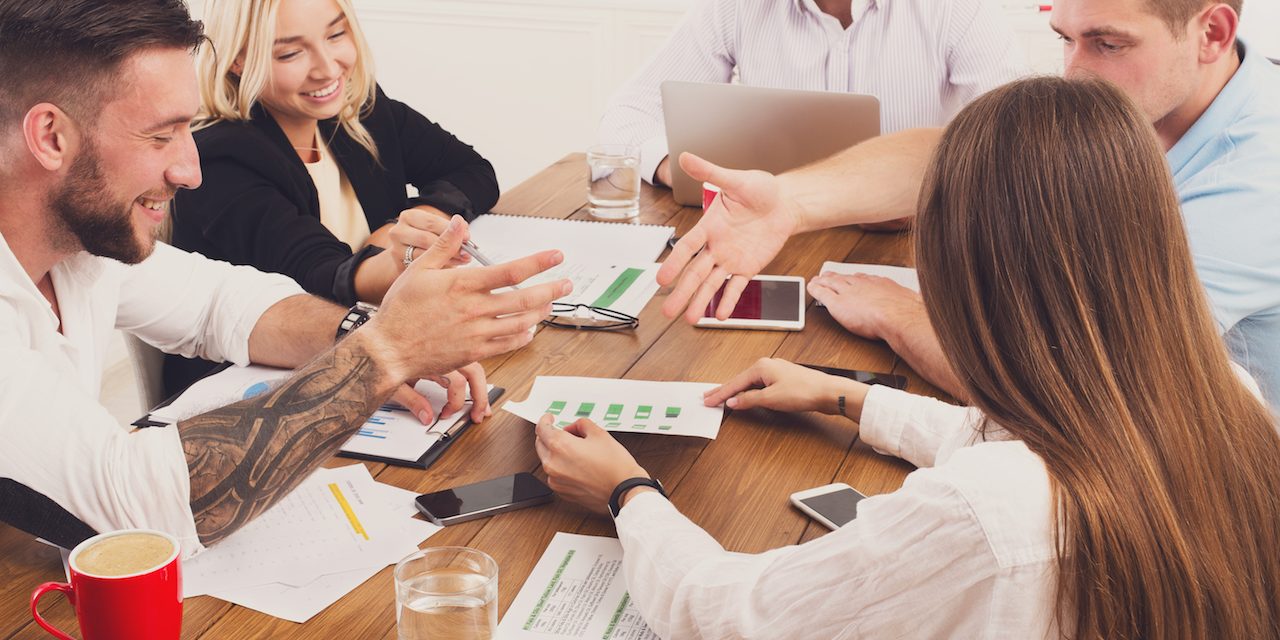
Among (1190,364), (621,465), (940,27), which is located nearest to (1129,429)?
(1190,364)

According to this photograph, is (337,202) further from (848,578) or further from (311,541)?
(848,578)

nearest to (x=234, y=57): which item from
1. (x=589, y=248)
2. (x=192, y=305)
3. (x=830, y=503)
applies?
(x=192, y=305)

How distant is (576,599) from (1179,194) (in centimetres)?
105

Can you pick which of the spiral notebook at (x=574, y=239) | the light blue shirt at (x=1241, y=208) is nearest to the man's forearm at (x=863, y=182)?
the spiral notebook at (x=574, y=239)

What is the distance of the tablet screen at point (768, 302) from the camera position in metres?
1.82

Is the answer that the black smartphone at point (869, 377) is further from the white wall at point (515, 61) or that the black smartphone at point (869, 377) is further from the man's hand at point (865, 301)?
the white wall at point (515, 61)

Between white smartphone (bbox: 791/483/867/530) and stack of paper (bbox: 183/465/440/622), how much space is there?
0.41 m

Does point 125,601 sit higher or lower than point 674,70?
higher

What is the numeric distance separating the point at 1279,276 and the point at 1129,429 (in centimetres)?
76

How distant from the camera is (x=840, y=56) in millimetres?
2668

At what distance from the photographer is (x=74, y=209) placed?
1335 millimetres

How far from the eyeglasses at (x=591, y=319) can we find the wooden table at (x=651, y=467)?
0.06ft

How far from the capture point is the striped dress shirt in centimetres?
258

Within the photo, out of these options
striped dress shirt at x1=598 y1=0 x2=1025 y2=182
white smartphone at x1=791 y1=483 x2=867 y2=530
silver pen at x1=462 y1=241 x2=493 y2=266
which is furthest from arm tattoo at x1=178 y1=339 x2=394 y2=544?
striped dress shirt at x1=598 y1=0 x2=1025 y2=182
